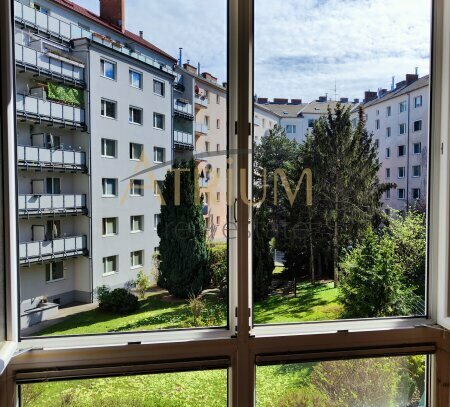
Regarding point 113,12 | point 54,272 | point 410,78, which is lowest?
point 54,272

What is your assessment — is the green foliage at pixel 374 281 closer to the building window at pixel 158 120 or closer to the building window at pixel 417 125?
the building window at pixel 417 125

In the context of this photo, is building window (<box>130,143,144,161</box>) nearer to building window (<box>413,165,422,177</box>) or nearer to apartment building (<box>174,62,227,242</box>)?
apartment building (<box>174,62,227,242</box>)

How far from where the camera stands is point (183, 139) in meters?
1.90

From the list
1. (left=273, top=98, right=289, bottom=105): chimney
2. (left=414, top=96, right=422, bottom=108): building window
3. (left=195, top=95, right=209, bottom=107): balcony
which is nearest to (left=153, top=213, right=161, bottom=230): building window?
(left=195, top=95, right=209, bottom=107): balcony

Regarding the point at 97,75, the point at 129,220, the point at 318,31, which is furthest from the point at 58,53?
the point at 318,31

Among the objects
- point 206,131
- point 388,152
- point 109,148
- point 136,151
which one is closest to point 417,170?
point 388,152

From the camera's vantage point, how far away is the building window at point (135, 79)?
1.85 meters

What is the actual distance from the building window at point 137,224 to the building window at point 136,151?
30cm

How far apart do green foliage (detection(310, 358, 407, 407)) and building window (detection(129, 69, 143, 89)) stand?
1.81 meters

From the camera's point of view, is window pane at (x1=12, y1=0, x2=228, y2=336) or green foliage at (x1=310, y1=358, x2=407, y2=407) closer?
window pane at (x1=12, y1=0, x2=228, y2=336)

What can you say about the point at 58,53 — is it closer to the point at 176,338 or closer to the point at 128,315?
the point at 128,315

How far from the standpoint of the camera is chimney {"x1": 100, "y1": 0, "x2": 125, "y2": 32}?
5.92 ft

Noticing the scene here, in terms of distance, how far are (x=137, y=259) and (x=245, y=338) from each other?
2.31 feet

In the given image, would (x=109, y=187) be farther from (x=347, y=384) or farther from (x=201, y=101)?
(x=347, y=384)
